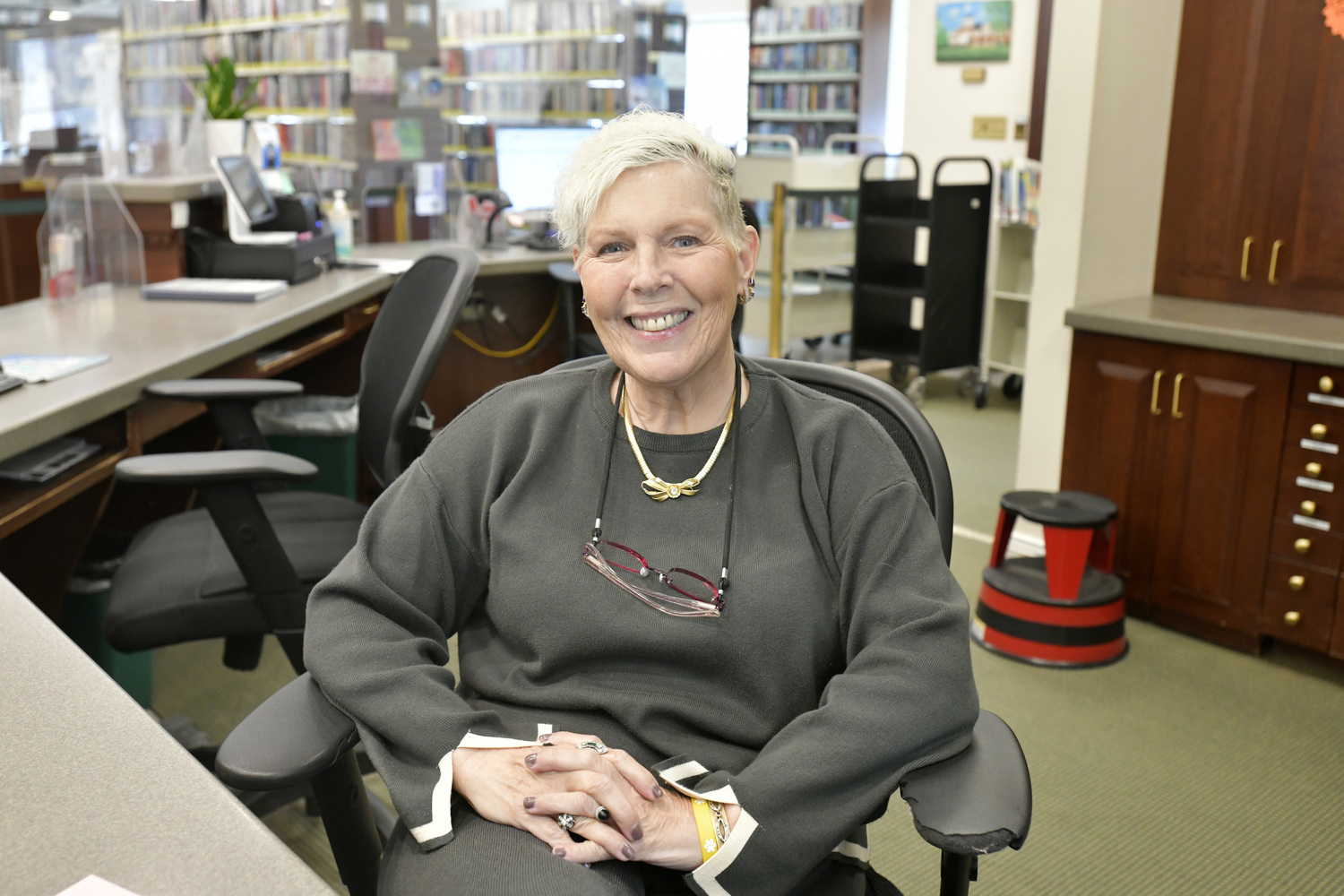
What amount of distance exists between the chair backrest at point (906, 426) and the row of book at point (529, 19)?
17.6 ft

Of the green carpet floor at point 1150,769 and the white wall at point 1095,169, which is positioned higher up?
the white wall at point 1095,169

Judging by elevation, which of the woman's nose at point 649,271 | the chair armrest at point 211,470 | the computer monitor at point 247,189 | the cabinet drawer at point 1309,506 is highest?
the computer monitor at point 247,189

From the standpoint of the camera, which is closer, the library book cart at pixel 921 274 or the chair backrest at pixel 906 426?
the chair backrest at pixel 906 426

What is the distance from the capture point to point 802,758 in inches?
42.7


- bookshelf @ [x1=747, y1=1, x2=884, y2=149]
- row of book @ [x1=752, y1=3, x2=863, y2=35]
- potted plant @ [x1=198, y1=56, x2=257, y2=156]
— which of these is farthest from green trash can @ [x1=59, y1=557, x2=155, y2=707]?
row of book @ [x1=752, y1=3, x2=863, y2=35]

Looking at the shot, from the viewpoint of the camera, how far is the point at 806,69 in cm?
777

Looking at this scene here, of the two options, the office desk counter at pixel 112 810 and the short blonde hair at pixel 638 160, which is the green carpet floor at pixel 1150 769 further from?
the short blonde hair at pixel 638 160

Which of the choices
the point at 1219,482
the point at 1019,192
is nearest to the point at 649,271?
the point at 1219,482

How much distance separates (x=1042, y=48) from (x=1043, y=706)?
4537mm

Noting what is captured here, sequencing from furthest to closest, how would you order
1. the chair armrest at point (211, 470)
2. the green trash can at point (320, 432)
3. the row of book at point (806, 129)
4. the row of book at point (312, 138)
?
the row of book at point (806, 129), the row of book at point (312, 138), the green trash can at point (320, 432), the chair armrest at point (211, 470)

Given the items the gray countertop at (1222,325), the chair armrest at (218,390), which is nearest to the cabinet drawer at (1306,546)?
the gray countertop at (1222,325)

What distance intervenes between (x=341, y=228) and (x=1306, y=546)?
3069 mm

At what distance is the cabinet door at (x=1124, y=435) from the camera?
2992 millimetres

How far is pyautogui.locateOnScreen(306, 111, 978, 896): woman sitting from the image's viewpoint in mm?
1076
